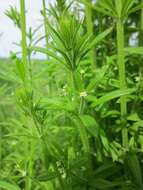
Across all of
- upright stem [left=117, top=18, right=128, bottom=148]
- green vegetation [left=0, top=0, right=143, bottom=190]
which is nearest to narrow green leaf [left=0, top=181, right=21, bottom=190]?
green vegetation [left=0, top=0, right=143, bottom=190]

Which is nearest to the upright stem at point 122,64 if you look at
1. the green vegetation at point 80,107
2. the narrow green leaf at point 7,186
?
the green vegetation at point 80,107

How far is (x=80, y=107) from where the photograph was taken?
890 mm

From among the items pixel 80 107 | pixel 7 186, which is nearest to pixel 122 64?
pixel 80 107

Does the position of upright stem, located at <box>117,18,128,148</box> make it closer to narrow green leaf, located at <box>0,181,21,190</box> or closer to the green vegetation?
the green vegetation

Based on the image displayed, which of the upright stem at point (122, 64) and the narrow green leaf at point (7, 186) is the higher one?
the upright stem at point (122, 64)

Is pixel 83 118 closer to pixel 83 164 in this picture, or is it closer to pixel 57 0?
pixel 83 164

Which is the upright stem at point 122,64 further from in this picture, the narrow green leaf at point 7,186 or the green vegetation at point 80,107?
the narrow green leaf at point 7,186

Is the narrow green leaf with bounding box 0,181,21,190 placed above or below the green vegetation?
below

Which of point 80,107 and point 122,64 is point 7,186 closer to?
point 80,107

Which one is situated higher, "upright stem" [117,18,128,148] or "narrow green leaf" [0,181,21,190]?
"upright stem" [117,18,128,148]

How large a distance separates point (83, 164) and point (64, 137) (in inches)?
7.2

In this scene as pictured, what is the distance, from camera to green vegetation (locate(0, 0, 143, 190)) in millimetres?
872

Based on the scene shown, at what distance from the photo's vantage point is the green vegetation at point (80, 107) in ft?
2.86

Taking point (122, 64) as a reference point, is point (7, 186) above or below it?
below
